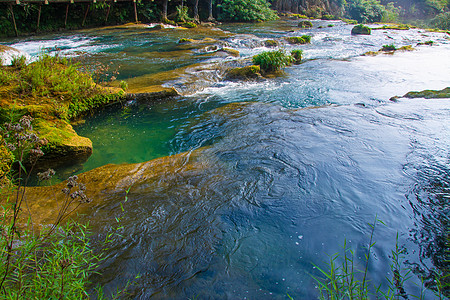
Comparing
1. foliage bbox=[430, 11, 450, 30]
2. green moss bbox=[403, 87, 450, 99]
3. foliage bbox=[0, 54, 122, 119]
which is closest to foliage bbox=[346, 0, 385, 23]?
foliage bbox=[430, 11, 450, 30]

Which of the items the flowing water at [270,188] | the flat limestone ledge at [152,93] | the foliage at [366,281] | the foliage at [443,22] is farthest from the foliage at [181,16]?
the foliage at [443,22]

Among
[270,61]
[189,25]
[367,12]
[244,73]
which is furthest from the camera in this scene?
[367,12]

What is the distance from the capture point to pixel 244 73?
32.7ft

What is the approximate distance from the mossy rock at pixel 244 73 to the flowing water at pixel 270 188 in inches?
46.6

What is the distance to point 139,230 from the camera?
3.21 metres

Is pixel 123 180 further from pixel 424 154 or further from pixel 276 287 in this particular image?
pixel 424 154

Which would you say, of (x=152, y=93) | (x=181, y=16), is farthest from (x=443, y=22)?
(x=152, y=93)

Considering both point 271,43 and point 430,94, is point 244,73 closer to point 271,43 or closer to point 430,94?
point 430,94

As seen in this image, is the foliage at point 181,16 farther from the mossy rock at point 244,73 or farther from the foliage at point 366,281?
the foliage at point 366,281

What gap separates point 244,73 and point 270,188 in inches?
267

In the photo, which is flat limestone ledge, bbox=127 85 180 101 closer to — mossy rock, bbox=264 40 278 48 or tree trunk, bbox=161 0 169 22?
mossy rock, bbox=264 40 278 48

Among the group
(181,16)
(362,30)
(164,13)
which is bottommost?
(362,30)

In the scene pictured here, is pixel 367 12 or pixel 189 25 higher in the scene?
pixel 367 12

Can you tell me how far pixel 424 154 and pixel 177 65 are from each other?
9.08 metres
